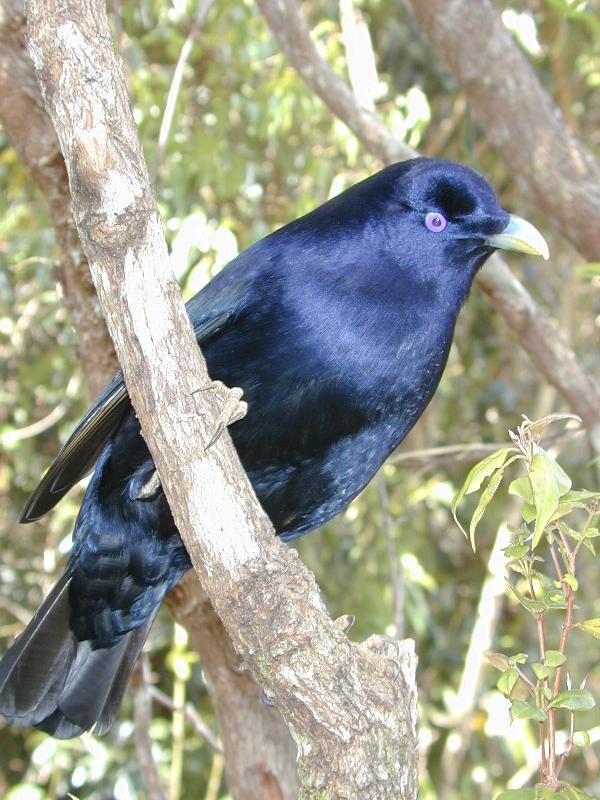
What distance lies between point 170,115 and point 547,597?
2.13m

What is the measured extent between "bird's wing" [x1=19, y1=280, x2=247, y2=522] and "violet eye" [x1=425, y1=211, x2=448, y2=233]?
0.43m

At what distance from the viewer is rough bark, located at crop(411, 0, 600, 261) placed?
10.5ft

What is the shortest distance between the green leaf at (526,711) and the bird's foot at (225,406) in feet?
2.06

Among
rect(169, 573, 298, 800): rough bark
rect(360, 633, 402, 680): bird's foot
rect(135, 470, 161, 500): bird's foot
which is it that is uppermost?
rect(135, 470, 161, 500): bird's foot

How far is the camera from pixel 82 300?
280 centimetres

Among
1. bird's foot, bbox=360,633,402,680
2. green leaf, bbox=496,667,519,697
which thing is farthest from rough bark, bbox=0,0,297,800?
green leaf, bbox=496,667,519,697

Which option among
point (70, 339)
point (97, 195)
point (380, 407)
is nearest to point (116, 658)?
point (380, 407)

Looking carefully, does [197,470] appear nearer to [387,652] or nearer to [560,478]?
[387,652]

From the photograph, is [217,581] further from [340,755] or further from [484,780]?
[484,780]

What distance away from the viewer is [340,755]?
174 centimetres

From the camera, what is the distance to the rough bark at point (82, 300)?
2.77 m

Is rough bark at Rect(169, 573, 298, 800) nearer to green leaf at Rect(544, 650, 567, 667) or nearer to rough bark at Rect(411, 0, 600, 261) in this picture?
green leaf at Rect(544, 650, 567, 667)

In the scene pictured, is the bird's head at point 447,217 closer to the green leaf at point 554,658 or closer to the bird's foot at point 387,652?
the bird's foot at point 387,652

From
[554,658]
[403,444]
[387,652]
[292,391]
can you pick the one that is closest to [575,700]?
[554,658]
